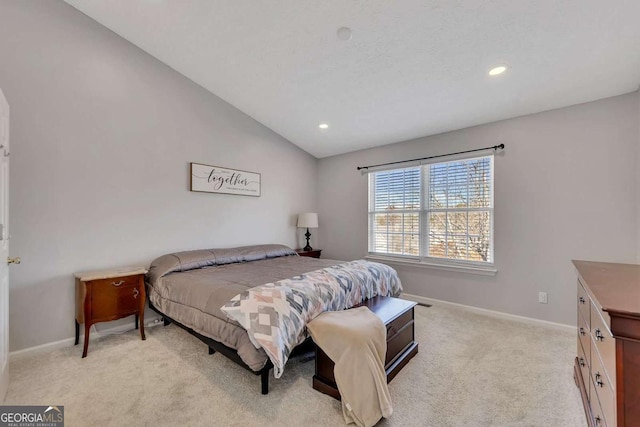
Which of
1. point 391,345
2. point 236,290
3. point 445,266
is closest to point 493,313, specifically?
point 445,266

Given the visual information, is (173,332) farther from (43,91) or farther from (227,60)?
(227,60)

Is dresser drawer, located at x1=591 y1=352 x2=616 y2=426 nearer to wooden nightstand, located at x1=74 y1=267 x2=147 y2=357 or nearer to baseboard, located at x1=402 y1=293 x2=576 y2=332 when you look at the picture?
baseboard, located at x1=402 y1=293 x2=576 y2=332

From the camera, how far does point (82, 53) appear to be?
107 inches

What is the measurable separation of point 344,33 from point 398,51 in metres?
0.51

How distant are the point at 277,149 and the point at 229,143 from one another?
0.89m

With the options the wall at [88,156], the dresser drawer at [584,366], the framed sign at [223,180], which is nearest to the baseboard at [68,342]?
the wall at [88,156]

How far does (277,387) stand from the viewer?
1961mm

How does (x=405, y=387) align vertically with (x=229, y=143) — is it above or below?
below

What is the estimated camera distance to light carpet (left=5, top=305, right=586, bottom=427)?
168 cm

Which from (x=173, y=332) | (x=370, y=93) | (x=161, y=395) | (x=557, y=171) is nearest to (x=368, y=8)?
(x=370, y=93)

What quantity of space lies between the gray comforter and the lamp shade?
46.7 inches

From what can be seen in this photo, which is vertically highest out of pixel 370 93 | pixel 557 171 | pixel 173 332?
pixel 370 93

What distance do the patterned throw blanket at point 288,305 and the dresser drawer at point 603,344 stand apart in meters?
1.53

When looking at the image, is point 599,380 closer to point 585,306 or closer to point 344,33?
point 585,306
